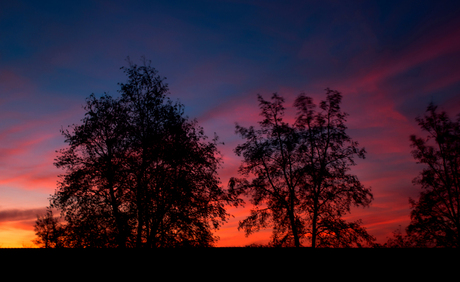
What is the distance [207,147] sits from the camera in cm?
2552

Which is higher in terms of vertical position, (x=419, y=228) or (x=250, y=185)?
(x=250, y=185)

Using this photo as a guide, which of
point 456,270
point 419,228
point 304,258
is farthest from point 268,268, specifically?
point 419,228

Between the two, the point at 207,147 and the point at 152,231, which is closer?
the point at 152,231

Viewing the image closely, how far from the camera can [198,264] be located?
403 inches

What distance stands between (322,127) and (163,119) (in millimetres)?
14268

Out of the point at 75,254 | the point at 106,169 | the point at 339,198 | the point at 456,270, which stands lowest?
the point at 456,270

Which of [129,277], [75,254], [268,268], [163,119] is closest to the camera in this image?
[129,277]

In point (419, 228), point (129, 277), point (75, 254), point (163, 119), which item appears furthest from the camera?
point (419, 228)

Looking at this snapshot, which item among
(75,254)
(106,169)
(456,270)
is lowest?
(456,270)

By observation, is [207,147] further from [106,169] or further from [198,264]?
[198,264]

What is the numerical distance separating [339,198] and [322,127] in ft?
21.3

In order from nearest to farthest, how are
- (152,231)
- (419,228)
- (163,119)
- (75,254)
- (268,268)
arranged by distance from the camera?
(268,268), (75,254), (152,231), (163,119), (419,228)

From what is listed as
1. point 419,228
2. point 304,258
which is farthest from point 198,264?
point 419,228

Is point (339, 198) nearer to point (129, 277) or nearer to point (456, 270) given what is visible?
point (456, 270)
